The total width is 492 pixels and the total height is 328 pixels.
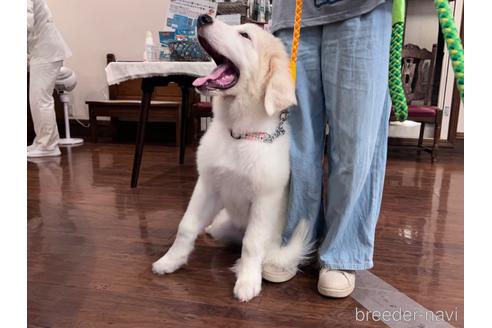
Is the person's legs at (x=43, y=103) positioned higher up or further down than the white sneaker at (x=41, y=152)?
higher up

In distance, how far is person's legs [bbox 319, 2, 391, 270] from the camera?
2.92 ft

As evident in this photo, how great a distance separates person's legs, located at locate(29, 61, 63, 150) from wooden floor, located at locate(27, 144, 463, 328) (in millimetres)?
1031

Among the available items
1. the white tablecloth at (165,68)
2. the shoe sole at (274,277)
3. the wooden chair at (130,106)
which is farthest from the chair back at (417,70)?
the shoe sole at (274,277)

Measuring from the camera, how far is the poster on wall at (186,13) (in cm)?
200

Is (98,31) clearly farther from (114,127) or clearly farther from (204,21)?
(204,21)

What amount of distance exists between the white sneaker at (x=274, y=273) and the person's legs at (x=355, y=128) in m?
0.12

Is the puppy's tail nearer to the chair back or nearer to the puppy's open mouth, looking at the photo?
the puppy's open mouth

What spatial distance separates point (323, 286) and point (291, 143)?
0.43 m

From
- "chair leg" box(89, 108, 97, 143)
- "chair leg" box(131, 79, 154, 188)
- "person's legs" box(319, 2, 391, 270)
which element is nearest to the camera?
"person's legs" box(319, 2, 391, 270)

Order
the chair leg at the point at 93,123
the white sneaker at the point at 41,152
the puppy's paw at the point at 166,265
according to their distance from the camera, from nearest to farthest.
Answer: the puppy's paw at the point at 166,265
the white sneaker at the point at 41,152
the chair leg at the point at 93,123

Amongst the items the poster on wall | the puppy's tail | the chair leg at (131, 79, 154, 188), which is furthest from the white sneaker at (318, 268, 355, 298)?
the poster on wall

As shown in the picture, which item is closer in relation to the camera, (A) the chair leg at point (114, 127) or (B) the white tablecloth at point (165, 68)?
(B) the white tablecloth at point (165, 68)

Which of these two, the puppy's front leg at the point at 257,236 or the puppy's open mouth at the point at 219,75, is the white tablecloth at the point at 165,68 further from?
the puppy's front leg at the point at 257,236

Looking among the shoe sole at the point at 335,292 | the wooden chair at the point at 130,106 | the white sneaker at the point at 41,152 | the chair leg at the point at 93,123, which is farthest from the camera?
the chair leg at the point at 93,123
